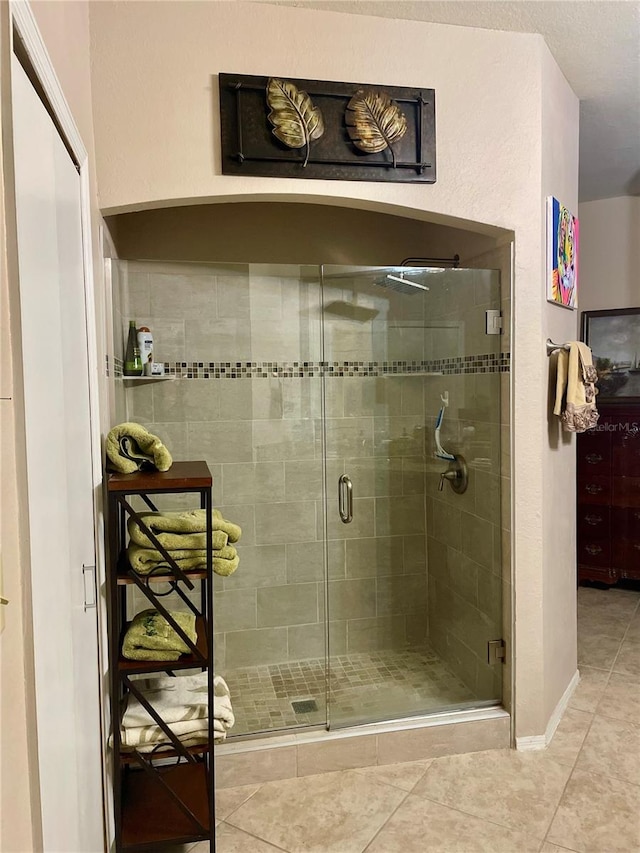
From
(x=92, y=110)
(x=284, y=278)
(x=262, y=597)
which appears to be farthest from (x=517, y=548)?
(x=92, y=110)

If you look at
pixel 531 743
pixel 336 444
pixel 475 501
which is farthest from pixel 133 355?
pixel 531 743

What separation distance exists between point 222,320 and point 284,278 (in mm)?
334

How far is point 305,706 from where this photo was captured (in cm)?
261

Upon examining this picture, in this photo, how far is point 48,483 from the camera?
1.19 m

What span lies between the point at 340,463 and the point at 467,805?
1364mm

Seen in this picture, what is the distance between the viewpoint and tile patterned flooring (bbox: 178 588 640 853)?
2025 millimetres

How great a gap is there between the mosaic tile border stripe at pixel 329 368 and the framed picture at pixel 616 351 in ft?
7.15

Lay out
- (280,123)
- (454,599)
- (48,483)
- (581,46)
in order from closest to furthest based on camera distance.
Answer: (48,483) < (280,123) < (581,46) < (454,599)

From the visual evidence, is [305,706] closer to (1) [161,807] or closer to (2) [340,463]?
(1) [161,807]

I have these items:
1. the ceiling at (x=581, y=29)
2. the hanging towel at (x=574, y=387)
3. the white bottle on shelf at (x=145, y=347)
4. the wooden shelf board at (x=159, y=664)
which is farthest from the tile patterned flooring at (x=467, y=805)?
the ceiling at (x=581, y=29)

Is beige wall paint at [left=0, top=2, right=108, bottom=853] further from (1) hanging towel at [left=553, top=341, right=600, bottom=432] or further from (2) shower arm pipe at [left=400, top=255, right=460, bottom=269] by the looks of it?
(2) shower arm pipe at [left=400, top=255, right=460, bottom=269]

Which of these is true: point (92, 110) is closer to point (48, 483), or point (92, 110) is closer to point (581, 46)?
point (48, 483)

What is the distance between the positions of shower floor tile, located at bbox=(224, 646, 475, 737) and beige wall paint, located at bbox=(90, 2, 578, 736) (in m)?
0.39

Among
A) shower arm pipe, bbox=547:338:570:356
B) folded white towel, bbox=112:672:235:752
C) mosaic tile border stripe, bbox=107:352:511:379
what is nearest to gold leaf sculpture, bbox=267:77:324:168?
mosaic tile border stripe, bbox=107:352:511:379
